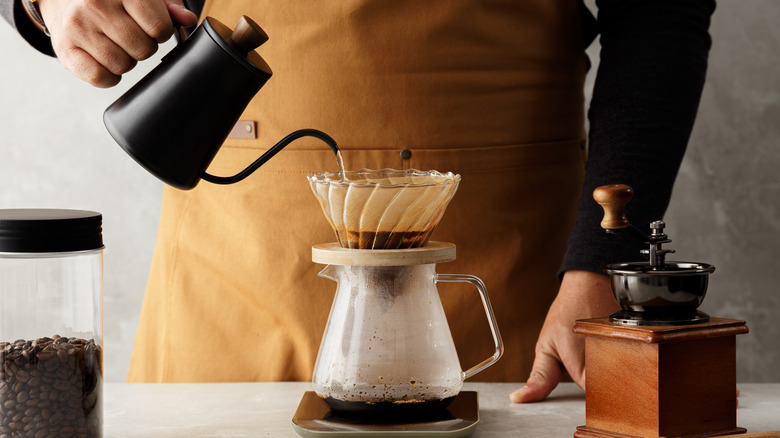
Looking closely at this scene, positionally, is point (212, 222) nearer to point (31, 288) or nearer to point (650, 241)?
point (31, 288)

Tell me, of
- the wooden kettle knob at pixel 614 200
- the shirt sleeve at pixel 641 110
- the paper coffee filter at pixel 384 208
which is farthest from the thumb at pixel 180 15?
the shirt sleeve at pixel 641 110

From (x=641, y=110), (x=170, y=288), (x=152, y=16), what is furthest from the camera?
(x=170, y=288)

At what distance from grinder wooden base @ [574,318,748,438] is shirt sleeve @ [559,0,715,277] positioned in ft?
0.97

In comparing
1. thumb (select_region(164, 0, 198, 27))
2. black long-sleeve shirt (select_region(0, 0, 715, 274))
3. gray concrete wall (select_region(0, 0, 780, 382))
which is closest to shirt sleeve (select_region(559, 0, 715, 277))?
black long-sleeve shirt (select_region(0, 0, 715, 274))

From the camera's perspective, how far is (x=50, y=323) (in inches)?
32.4

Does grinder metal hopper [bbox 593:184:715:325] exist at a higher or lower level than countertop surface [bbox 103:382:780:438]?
higher

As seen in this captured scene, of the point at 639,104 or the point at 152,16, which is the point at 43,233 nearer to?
the point at 152,16

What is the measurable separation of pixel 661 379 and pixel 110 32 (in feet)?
2.20

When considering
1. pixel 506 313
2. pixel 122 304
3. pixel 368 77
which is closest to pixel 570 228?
pixel 506 313

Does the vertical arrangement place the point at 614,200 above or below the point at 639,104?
below

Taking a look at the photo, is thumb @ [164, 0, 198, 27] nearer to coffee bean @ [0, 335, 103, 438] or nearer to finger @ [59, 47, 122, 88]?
A: finger @ [59, 47, 122, 88]

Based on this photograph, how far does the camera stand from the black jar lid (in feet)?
2.44

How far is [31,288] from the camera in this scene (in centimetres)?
82

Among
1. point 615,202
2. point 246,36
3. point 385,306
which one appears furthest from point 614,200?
point 246,36
